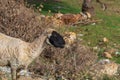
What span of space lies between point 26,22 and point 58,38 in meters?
4.43

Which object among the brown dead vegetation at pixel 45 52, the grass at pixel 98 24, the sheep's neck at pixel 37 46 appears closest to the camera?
the sheep's neck at pixel 37 46

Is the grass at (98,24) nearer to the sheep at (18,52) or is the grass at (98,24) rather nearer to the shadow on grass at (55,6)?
the shadow on grass at (55,6)

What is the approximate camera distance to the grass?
69.5 ft

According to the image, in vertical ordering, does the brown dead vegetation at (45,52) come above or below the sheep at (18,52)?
below

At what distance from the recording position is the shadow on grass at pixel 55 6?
27.4m

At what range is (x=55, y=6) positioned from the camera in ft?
95.0

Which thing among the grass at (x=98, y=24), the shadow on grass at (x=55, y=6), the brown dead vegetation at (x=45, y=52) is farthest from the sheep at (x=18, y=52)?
the shadow on grass at (x=55, y=6)

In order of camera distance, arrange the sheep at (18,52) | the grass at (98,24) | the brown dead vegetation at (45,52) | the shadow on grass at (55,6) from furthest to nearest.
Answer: the shadow on grass at (55,6) < the grass at (98,24) < the brown dead vegetation at (45,52) < the sheep at (18,52)

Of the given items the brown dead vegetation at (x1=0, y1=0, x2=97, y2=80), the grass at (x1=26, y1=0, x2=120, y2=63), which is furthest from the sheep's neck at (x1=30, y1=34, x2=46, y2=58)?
the grass at (x1=26, y1=0, x2=120, y2=63)

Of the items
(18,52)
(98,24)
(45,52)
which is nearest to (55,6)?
(98,24)

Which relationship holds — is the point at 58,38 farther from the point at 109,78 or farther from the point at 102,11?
the point at 102,11

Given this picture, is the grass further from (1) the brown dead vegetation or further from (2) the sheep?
(2) the sheep

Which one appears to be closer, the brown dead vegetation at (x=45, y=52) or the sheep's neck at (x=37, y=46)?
the sheep's neck at (x=37, y=46)

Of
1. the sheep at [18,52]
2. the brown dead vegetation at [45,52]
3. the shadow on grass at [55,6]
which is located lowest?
the shadow on grass at [55,6]
